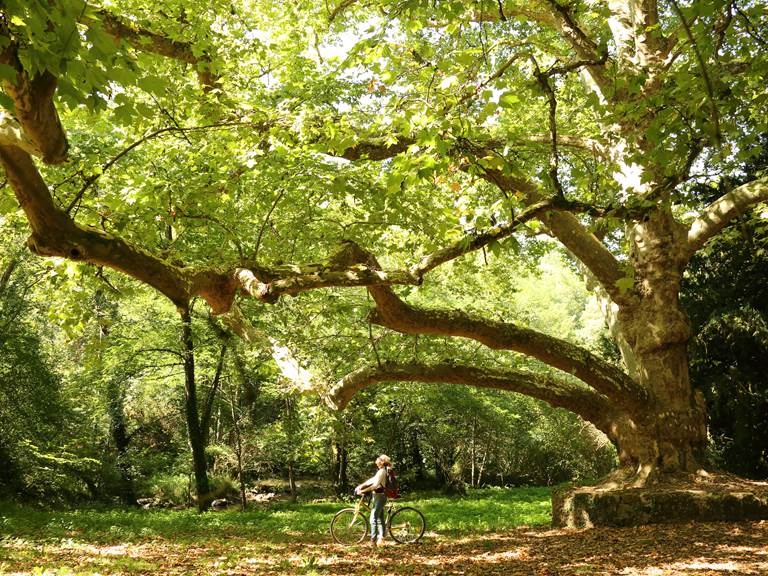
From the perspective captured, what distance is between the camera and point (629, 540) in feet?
26.7

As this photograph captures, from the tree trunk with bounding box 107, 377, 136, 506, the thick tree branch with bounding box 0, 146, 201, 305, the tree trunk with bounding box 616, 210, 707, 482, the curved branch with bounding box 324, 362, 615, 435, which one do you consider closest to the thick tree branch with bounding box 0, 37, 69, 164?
the thick tree branch with bounding box 0, 146, 201, 305

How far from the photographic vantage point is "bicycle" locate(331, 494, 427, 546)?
34.8ft

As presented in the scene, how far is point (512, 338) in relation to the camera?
9648 mm

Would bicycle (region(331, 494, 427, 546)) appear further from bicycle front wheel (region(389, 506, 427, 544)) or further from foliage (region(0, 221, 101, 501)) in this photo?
foliage (region(0, 221, 101, 501))

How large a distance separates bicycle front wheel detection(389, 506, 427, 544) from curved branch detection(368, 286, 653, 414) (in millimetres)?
3440

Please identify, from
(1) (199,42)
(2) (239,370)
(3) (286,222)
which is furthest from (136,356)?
(1) (199,42)

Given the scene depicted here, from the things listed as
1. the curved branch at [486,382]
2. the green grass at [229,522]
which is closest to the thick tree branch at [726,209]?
the curved branch at [486,382]

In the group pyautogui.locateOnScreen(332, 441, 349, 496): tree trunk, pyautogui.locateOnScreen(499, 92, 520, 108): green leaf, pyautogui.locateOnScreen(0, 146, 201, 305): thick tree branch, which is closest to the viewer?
pyautogui.locateOnScreen(499, 92, 520, 108): green leaf

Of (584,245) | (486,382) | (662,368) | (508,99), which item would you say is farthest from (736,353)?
(508,99)

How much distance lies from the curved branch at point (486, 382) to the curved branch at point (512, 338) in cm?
53

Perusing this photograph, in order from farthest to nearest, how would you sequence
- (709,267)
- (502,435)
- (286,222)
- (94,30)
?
(502,435), (709,267), (286,222), (94,30)

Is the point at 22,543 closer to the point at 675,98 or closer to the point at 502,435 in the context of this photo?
the point at 675,98

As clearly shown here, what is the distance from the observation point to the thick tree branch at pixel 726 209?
361 inches

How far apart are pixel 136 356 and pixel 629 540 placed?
1472 centimetres
